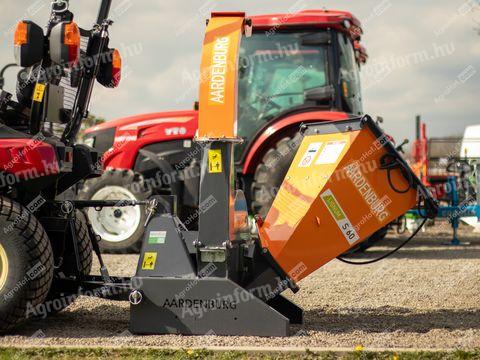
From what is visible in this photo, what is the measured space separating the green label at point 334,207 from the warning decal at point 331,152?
0.27 metres

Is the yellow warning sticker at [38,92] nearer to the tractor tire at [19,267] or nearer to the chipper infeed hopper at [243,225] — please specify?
the tractor tire at [19,267]

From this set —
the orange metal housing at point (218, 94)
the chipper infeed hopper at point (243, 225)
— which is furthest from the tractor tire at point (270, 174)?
the orange metal housing at point (218, 94)

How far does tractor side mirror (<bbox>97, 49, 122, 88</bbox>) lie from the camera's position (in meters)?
5.57

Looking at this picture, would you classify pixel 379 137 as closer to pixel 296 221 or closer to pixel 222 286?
pixel 296 221

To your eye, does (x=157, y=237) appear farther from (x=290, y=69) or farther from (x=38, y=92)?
(x=290, y=69)

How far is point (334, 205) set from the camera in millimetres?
5164

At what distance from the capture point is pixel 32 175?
5.00 meters

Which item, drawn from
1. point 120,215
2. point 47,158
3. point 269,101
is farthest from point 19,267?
point 269,101

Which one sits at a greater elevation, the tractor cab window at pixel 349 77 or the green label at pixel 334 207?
the tractor cab window at pixel 349 77

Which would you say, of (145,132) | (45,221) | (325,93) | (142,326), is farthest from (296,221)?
(145,132)

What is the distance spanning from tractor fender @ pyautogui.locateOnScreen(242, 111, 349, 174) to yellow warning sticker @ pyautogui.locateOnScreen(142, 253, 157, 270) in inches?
186

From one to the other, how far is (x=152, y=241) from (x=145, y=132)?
19.0 ft

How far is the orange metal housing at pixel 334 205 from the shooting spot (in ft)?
16.8

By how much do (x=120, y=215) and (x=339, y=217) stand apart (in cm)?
523
